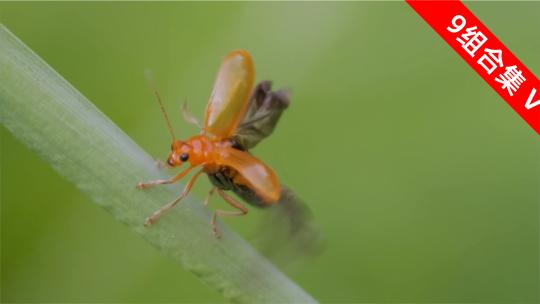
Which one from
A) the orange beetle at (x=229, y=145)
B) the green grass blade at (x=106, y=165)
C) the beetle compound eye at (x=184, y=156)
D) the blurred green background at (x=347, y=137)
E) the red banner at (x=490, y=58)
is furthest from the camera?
the blurred green background at (x=347, y=137)

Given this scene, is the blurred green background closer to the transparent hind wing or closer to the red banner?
the red banner

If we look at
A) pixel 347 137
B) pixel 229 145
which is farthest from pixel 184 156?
pixel 347 137

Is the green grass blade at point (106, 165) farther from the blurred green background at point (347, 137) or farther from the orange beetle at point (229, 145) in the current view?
the blurred green background at point (347, 137)

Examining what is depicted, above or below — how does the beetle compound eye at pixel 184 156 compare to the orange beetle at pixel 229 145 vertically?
below

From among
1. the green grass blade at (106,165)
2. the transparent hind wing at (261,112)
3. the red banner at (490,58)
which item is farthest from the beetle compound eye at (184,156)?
the red banner at (490,58)

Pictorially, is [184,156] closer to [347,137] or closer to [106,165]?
[106,165]

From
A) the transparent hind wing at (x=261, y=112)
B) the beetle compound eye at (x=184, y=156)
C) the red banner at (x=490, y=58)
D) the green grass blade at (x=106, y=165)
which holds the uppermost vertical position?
the red banner at (x=490, y=58)

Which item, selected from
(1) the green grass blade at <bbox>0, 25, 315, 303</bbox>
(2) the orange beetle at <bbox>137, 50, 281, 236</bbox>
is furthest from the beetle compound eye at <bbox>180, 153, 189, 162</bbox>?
(1) the green grass blade at <bbox>0, 25, 315, 303</bbox>

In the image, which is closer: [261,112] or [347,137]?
[261,112]
